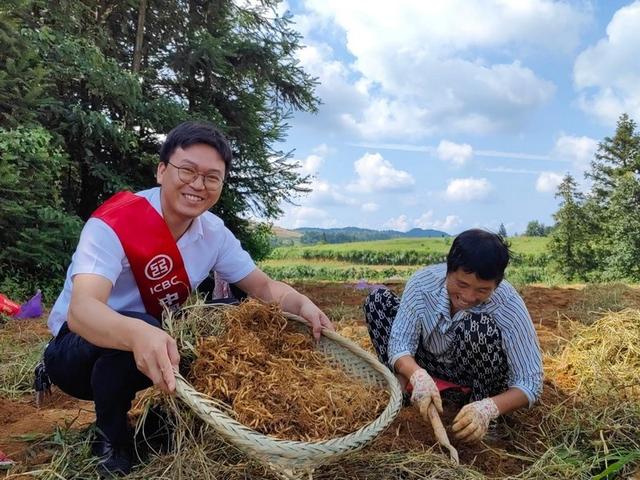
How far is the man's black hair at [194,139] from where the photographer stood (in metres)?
1.99

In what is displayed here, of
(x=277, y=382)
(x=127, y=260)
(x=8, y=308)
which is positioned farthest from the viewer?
(x=8, y=308)

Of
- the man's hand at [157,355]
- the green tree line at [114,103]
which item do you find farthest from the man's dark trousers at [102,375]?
the green tree line at [114,103]

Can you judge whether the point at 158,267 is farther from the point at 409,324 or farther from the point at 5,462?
the point at 409,324

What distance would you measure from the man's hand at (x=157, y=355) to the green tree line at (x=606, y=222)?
20337mm

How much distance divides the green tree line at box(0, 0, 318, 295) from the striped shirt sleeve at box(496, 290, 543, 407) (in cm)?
551

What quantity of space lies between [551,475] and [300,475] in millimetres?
946

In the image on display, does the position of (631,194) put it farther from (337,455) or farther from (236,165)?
(337,455)

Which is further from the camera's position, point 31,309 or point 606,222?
point 606,222

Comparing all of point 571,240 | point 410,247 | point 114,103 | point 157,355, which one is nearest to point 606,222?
point 571,240

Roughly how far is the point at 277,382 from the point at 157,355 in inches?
15.0

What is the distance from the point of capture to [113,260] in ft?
5.98

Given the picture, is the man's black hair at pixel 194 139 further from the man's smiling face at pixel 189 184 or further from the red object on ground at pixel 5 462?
the red object on ground at pixel 5 462

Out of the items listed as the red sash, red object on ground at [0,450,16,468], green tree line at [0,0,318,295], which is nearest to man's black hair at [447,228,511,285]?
the red sash

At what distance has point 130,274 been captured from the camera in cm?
198
